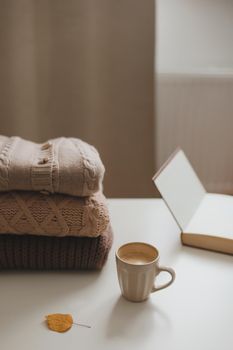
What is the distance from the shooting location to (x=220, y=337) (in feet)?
2.06

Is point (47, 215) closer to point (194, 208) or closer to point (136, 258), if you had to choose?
point (136, 258)

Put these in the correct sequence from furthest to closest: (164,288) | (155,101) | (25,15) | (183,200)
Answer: (155,101) < (25,15) < (183,200) < (164,288)

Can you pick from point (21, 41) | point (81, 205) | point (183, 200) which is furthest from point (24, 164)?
point (21, 41)

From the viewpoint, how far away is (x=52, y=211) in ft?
2.50

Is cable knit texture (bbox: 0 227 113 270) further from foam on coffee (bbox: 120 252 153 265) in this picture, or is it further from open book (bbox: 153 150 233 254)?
open book (bbox: 153 150 233 254)

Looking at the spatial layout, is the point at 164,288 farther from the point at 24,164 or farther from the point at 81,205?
the point at 24,164

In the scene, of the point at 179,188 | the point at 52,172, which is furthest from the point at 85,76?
the point at 52,172

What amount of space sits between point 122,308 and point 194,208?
0.36 metres

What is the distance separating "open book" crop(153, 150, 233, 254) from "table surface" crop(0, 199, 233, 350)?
0.03 meters

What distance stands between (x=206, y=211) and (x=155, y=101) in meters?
1.05

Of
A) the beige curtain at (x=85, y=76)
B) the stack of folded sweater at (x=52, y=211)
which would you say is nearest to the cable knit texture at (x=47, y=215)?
the stack of folded sweater at (x=52, y=211)

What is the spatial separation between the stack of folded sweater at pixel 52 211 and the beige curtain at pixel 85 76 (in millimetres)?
1162

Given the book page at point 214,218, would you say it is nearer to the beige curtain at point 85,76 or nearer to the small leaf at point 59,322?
the small leaf at point 59,322

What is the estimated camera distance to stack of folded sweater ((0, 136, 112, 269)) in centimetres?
75
